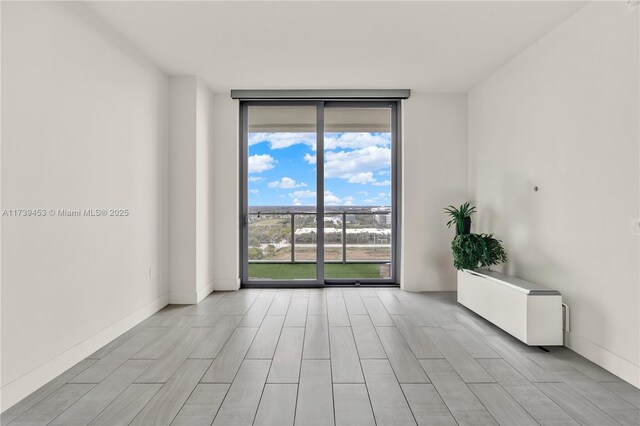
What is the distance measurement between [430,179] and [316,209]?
1530 mm

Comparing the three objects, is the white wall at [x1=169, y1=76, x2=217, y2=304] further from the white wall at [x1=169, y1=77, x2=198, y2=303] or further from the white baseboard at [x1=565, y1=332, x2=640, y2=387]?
the white baseboard at [x1=565, y1=332, x2=640, y2=387]

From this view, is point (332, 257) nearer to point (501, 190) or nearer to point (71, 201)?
point (501, 190)

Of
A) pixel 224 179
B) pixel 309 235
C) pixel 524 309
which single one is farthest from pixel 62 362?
pixel 524 309

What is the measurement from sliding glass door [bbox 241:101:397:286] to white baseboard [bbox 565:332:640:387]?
7.86 ft

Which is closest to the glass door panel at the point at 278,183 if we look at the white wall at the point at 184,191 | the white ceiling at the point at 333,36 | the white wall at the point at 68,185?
the white ceiling at the point at 333,36

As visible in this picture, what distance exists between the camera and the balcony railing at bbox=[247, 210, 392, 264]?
16.1 ft

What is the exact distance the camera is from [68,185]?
2.43 meters

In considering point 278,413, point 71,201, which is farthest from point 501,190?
point 71,201

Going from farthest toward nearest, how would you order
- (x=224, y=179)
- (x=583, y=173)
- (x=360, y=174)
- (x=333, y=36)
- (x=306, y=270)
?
(x=306, y=270) → (x=360, y=174) → (x=224, y=179) → (x=333, y=36) → (x=583, y=173)

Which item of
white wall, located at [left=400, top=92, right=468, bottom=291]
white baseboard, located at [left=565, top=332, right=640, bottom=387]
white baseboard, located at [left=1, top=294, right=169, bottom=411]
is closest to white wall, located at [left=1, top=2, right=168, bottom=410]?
white baseboard, located at [left=1, top=294, right=169, bottom=411]

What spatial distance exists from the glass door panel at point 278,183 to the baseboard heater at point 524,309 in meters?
2.26

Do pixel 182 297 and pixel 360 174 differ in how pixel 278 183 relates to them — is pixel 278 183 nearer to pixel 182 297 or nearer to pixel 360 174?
pixel 360 174

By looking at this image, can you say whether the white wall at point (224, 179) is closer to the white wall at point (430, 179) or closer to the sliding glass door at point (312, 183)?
the sliding glass door at point (312, 183)

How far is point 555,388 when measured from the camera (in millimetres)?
2135
